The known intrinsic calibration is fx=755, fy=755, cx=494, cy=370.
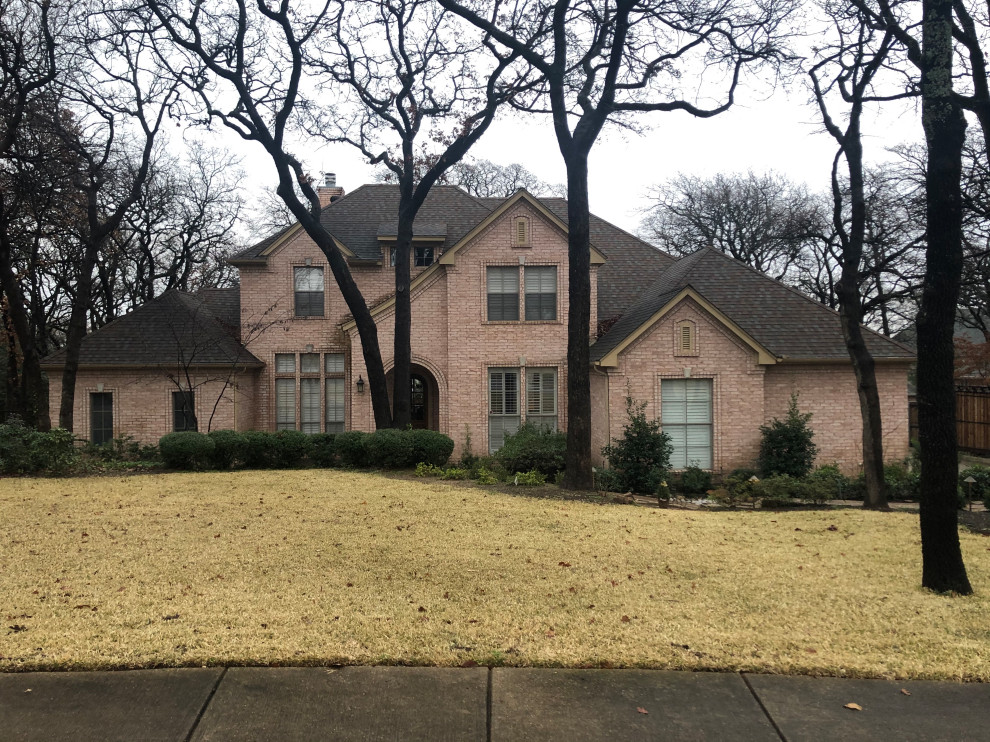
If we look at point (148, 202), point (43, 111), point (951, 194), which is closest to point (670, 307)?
point (951, 194)

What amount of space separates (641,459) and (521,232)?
7256 mm

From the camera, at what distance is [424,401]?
2473 centimetres

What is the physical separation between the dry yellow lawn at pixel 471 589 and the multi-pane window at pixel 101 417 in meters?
9.72

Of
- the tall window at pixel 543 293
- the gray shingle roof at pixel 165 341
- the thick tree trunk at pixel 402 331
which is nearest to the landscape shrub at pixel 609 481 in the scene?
the thick tree trunk at pixel 402 331

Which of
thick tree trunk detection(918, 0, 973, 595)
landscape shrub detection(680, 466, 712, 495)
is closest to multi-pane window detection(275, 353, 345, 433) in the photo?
landscape shrub detection(680, 466, 712, 495)

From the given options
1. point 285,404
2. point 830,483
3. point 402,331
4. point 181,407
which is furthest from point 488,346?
point 830,483

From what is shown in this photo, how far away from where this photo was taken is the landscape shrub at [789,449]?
17031 mm

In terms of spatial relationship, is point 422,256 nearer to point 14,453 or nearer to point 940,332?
point 14,453

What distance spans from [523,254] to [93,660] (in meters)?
16.0

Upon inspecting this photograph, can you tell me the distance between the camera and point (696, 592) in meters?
7.28

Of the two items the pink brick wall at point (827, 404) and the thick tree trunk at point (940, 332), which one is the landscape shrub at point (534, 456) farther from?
the thick tree trunk at point (940, 332)

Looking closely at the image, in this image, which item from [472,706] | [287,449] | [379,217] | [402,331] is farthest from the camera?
[379,217]

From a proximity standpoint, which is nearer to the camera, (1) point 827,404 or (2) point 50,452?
(2) point 50,452

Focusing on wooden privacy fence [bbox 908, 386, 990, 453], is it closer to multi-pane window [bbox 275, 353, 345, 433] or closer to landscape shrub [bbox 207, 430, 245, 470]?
multi-pane window [bbox 275, 353, 345, 433]
